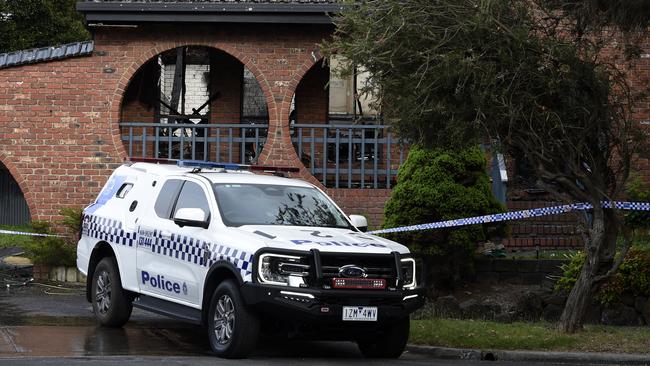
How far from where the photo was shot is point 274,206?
1134cm

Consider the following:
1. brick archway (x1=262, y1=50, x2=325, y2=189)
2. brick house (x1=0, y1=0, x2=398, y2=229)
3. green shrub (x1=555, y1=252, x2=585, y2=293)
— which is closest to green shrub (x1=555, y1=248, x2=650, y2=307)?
green shrub (x1=555, y1=252, x2=585, y2=293)

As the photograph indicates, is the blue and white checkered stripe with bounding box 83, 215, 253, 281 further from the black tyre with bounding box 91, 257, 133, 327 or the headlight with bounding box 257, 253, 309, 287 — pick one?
the black tyre with bounding box 91, 257, 133, 327

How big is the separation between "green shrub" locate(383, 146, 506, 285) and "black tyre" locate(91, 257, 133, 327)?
4.04 metres

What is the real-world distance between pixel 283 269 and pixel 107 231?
333 centimetres

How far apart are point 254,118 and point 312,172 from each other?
3.81m

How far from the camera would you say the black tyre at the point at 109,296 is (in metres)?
12.3

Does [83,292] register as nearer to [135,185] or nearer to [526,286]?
[135,185]

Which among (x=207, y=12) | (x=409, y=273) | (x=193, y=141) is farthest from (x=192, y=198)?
(x=193, y=141)

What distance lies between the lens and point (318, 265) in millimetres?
9953

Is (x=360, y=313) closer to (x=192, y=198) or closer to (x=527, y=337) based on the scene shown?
(x=527, y=337)

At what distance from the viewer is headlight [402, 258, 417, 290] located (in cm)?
1056

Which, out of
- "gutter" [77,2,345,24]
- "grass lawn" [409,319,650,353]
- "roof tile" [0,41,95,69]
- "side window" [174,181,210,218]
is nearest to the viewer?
"grass lawn" [409,319,650,353]

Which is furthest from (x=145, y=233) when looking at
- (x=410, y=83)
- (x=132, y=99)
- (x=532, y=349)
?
(x=132, y=99)

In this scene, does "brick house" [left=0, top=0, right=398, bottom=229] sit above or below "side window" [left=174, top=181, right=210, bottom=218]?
above
